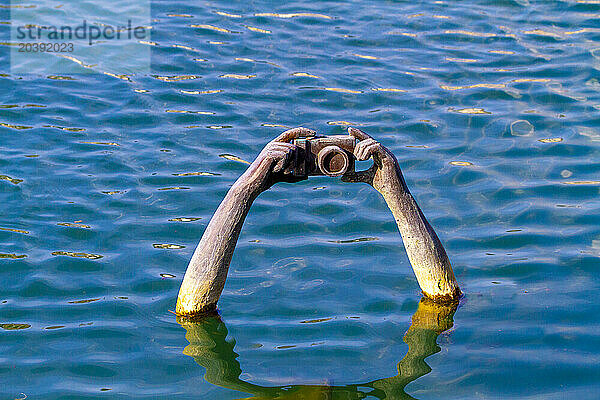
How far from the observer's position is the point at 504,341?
4.94 metres

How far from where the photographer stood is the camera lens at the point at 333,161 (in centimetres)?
447

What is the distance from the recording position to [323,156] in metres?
4.46

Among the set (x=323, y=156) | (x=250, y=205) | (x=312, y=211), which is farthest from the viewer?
(x=312, y=211)

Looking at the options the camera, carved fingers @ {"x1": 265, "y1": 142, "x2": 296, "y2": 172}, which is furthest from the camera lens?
carved fingers @ {"x1": 265, "y1": 142, "x2": 296, "y2": 172}

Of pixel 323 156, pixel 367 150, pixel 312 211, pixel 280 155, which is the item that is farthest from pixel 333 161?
pixel 312 211

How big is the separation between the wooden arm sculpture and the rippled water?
33 centimetres

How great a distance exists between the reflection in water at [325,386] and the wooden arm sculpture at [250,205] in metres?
0.17

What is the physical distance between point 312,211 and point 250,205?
1952 mm

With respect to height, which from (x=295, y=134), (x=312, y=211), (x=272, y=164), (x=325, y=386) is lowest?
(x=325, y=386)

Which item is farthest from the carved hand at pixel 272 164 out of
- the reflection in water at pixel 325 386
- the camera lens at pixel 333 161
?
the reflection in water at pixel 325 386

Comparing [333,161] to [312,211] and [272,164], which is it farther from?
[312,211]

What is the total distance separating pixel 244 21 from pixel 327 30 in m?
1.11

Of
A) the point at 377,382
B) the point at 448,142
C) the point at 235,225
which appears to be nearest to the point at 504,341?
the point at 377,382

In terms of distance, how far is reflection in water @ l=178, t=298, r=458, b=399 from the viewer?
4.48 meters
